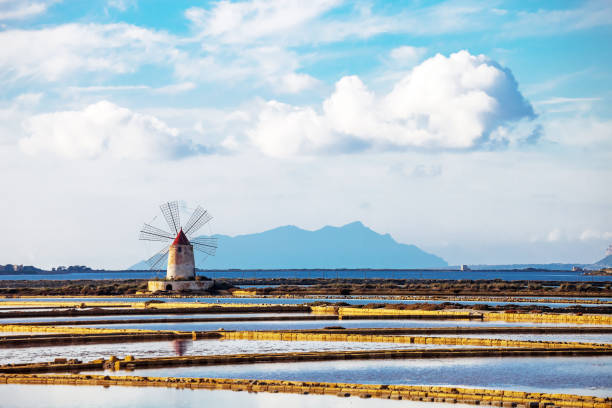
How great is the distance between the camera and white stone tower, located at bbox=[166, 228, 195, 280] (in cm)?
6531

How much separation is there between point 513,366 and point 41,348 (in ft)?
49.7

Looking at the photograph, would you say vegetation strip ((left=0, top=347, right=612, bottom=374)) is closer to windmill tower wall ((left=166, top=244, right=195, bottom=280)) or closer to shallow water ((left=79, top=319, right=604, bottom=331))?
shallow water ((left=79, top=319, right=604, bottom=331))

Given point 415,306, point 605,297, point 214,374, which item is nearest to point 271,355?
point 214,374

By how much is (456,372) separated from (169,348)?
1001cm

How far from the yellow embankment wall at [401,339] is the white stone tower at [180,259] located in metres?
36.0

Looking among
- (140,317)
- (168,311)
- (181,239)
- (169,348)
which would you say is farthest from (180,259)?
(169,348)

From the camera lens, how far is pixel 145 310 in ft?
150

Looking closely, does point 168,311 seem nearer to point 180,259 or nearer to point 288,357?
point 180,259

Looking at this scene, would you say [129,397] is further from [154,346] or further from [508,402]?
[154,346]

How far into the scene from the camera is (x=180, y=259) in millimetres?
65375

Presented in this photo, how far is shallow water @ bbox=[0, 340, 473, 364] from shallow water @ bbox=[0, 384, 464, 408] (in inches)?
231

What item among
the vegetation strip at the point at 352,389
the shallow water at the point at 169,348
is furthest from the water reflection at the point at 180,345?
the vegetation strip at the point at 352,389

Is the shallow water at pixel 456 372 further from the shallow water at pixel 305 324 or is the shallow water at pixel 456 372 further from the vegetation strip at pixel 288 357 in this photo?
the shallow water at pixel 305 324

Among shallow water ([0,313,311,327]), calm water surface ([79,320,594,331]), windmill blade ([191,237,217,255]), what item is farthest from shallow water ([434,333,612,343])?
windmill blade ([191,237,217,255])
